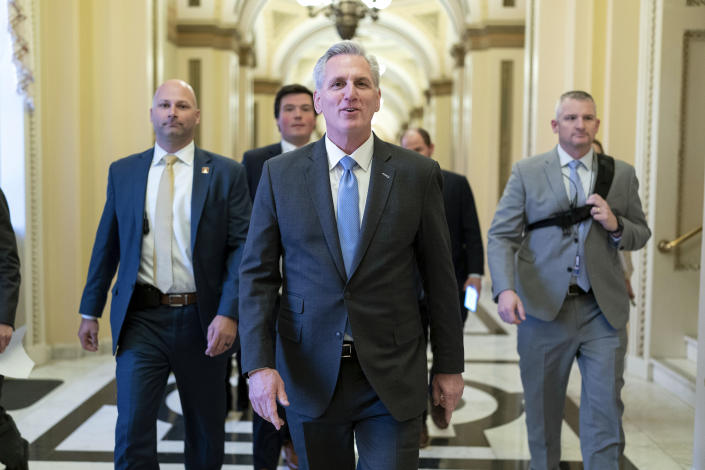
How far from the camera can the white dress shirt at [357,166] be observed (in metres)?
2.38

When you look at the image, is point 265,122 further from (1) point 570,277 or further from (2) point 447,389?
(2) point 447,389

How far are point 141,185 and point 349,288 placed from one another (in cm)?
147

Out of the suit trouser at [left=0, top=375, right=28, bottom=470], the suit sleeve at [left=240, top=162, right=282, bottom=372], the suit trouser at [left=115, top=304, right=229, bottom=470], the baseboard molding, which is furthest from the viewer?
the baseboard molding

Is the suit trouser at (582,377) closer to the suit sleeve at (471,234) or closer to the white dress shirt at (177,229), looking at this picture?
the suit sleeve at (471,234)

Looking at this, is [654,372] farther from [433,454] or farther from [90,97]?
[90,97]

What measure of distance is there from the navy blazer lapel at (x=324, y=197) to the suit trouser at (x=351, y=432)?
1.05ft

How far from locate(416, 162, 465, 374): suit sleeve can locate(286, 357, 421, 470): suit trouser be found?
211 millimetres

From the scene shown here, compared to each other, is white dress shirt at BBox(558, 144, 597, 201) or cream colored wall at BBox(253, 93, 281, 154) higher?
cream colored wall at BBox(253, 93, 281, 154)

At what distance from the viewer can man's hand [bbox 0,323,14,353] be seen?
3457 mm

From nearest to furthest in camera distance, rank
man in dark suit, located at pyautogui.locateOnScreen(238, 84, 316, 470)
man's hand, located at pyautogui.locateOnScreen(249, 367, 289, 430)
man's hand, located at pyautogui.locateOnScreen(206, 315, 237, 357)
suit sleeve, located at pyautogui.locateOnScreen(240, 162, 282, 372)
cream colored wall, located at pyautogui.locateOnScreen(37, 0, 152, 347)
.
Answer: man's hand, located at pyautogui.locateOnScreen(249, 367, 289, 430) → suit sleeve, located at pyautogui.locateOnScreen(240, 162, 282, 372) → man's hand, located at pyautogui.locateOnScreen(206, 315, 237, 357) → man in dark suit, located at pyautogui.locateOnScreen(238, 84, 316, 470) → cream colored wall, located at pyautogui.locateOnScreen(37, 0, 152, 347)

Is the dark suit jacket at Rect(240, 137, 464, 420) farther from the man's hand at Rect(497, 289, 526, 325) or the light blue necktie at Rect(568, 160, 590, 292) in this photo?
the light blue necktie at Rect(568, 160, 590, 292)

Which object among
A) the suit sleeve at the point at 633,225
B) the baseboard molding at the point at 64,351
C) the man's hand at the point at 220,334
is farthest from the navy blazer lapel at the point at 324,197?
the baseboard molding at the point at 64,351

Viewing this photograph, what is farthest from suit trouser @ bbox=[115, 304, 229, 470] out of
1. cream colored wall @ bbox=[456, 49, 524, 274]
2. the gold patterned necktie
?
cream colored wall @ bbox=[456, 49, 524, 274]

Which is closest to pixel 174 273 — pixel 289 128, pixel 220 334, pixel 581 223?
pixel 220 334
